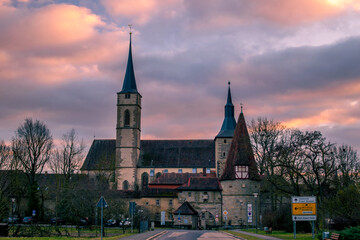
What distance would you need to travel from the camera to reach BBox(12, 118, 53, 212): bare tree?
63.9m

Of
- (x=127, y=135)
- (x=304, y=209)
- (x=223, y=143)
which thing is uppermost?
(x=127, y=135)

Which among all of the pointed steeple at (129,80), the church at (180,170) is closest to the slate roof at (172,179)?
the church at (180,170)

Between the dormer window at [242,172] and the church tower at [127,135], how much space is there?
1020 inches

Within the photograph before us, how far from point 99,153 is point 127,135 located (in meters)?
8.21

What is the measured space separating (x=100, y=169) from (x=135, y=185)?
8.85 meters

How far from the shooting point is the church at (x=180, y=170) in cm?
6531

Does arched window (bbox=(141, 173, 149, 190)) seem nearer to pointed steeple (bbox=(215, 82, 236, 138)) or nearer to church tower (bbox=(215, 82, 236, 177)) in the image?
church tower (bbox=(215, 82, 236, 177))

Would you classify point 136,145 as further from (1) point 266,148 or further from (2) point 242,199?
(1) point 266,148

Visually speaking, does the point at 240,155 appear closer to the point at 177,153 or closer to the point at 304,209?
the point at 177,153

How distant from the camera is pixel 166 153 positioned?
90188 millimetres

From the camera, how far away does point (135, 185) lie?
85000mm

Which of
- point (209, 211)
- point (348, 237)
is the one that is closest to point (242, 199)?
point (209, 211)

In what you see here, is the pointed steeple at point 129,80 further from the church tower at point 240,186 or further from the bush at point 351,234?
the bush at point 351,234

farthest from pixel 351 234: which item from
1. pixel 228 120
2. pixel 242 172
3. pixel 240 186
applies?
pixel 228 120
